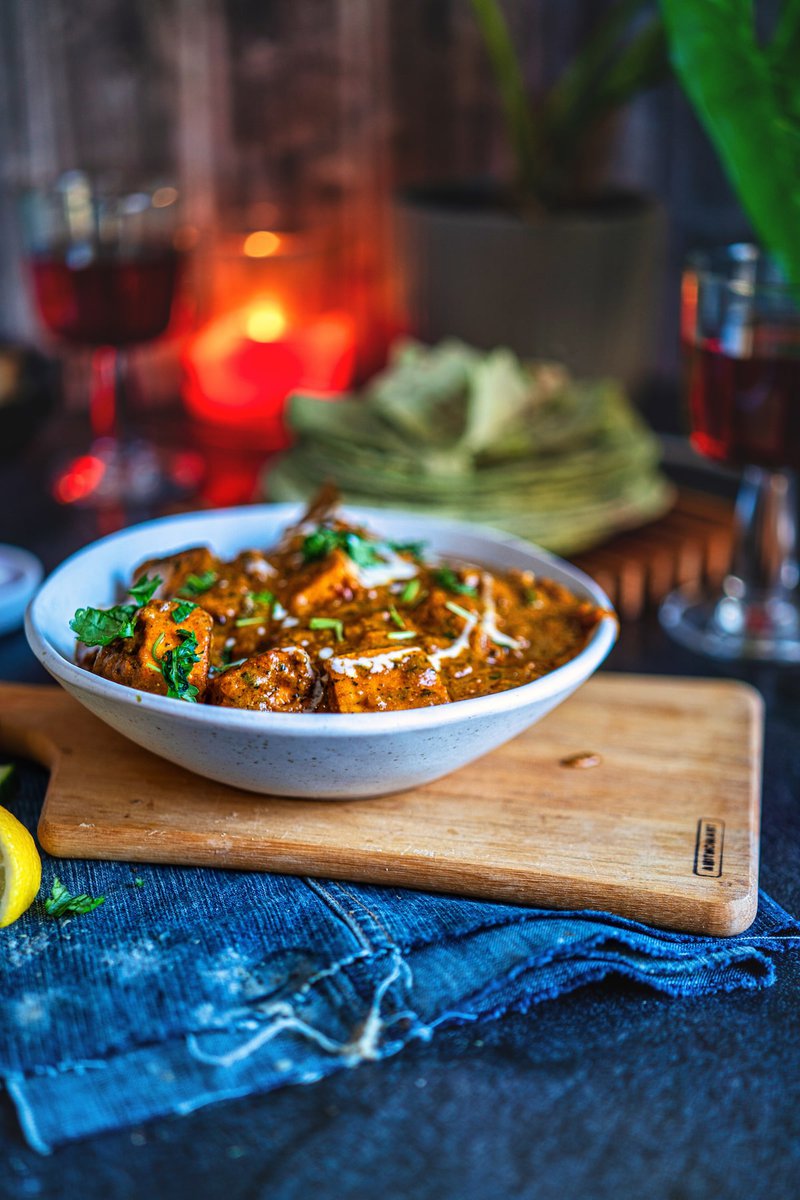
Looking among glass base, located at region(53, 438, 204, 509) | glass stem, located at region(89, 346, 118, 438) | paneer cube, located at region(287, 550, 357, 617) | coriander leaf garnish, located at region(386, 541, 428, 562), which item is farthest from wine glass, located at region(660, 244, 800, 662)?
glass stem, located at region(89, 346, 118, 438)

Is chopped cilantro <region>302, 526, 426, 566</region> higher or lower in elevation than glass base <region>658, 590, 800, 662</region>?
higher

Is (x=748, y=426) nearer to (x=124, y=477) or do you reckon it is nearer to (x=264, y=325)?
(x=124, y=477)

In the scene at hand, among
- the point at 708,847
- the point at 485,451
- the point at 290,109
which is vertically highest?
the point at 290,109

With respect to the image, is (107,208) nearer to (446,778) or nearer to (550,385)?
(550,385)

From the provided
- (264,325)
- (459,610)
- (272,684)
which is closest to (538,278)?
(264,325)

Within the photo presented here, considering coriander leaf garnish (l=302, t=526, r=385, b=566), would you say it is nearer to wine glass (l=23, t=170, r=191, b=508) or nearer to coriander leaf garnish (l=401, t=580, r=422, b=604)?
coriander leaf garnish (l=401, t=580, r=422, b=604)

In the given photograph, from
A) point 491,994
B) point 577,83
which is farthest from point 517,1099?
point 577,83
